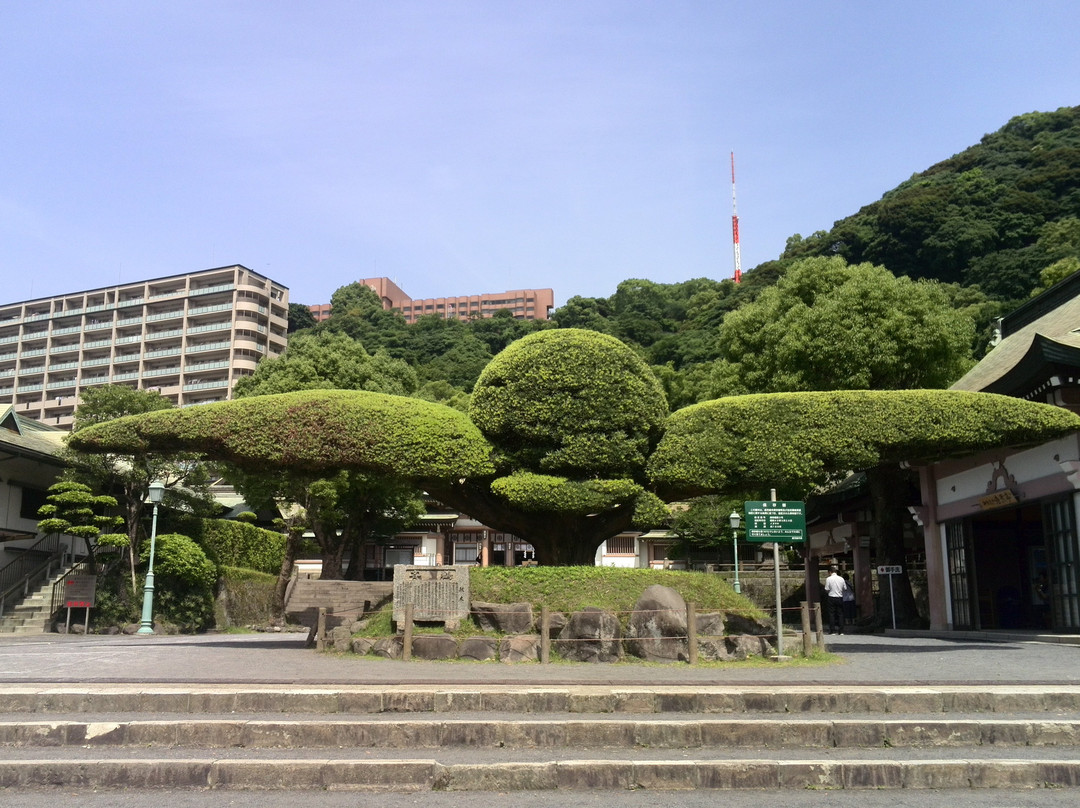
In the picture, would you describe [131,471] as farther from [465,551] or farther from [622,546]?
[622,546]

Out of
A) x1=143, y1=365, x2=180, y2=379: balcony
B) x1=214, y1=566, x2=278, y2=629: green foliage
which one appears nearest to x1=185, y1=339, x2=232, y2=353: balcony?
x1=143, y1=365, x2=180, y2=379: balcony

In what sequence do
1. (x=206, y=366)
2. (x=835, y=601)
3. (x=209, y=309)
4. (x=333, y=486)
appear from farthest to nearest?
(x=209, y=309), (x=206, y=366), (x=333, y=486), (x=835, y=601)

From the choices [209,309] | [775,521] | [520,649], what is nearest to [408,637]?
[520,649]

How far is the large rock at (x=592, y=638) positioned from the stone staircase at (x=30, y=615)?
18116mm

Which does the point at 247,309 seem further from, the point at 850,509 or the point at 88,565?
the point at 850,509

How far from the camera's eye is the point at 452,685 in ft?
32.9

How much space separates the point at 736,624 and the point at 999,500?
896 cm

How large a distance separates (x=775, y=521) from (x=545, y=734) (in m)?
6.96

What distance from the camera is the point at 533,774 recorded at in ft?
23.1

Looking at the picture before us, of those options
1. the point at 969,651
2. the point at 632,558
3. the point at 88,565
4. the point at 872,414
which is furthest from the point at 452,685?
the point at 632,558

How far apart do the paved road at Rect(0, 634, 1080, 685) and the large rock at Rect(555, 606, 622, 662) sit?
0.36 meters

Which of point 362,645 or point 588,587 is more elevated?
point 588,587

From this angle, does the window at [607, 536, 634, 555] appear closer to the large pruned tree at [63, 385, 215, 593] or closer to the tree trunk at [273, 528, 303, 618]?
the tree trunk at [273, 528, 303, 618]

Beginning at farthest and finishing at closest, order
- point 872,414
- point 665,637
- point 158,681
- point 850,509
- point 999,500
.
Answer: point 850,509
point 999,500
point 872,414
point 665,637
point 158,681
